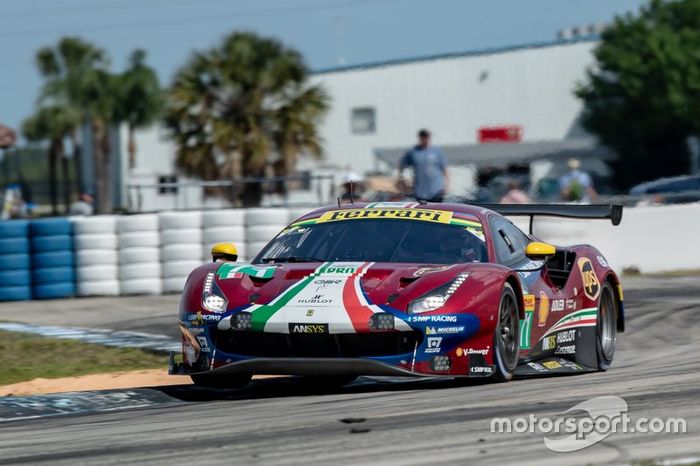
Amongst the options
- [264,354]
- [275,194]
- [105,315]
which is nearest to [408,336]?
[264,354]

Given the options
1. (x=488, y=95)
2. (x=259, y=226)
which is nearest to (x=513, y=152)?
(x=488, y=95)

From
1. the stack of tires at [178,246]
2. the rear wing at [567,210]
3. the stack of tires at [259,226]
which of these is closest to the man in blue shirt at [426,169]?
the stack of tires at [259,226]

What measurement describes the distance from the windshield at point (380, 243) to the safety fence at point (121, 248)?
7780 mm

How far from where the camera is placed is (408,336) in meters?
7.50

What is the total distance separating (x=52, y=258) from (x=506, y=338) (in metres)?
9.46

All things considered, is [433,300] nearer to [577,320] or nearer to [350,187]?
[577,320]

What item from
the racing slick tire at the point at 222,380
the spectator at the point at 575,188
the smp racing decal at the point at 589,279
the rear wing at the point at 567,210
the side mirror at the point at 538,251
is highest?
the spectator at the point at 575,188

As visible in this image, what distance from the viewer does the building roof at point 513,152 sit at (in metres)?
48.2

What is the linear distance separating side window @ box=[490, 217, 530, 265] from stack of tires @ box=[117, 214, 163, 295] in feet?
25.9

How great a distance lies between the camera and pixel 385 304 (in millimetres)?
7496

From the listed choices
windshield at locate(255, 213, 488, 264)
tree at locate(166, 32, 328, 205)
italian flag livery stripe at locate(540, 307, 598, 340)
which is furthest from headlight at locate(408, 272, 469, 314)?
tree at locate(166, 32, 328, 205)

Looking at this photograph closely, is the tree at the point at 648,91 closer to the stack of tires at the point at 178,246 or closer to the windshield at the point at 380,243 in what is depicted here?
the stack of tires at the point at 178,246

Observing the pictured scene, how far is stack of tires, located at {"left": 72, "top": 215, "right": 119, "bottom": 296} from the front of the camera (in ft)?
53.9

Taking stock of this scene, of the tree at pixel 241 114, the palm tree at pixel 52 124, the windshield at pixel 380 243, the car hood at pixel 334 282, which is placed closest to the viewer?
the car hood at pixel 334 282
